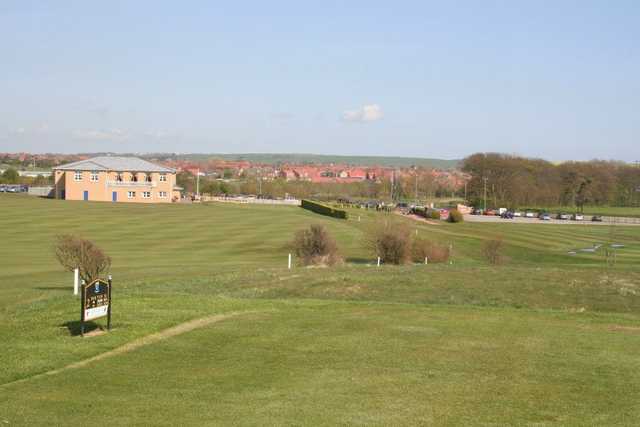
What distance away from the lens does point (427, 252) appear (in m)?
45.2

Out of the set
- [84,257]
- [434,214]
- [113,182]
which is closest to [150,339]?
[84,257]

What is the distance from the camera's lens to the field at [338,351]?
10.8 metres

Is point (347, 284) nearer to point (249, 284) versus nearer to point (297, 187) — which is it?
point (249, 284)

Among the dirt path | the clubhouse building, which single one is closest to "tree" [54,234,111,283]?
the dirt path

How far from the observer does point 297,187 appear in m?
192

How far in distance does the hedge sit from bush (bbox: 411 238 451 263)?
36294 mm

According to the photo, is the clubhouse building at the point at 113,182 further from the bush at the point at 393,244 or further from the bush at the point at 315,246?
the bush at the point at 315,246

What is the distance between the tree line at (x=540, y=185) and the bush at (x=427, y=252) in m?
104

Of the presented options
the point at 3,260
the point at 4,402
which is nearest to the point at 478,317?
the point at 4,402

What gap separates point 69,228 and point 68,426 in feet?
191

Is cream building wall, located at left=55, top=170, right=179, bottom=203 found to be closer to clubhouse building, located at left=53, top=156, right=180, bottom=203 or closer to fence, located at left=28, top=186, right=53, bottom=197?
clubhouse building, located at left=53, top=156, right=180, bottom=203

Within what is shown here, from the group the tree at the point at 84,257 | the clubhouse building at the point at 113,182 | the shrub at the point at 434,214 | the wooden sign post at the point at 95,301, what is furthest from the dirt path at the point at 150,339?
the clubhouse building at the point at 113,182

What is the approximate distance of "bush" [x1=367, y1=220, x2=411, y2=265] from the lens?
1625 inches

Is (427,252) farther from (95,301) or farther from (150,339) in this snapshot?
(95,301)
